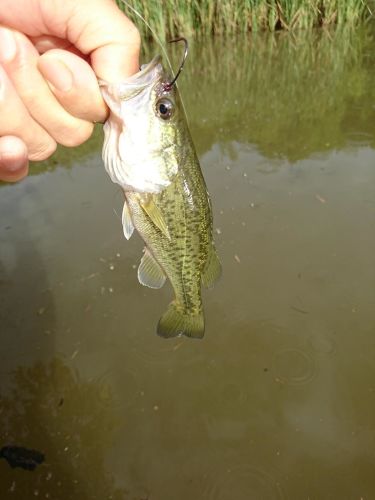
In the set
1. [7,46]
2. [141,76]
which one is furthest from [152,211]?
[7,46]

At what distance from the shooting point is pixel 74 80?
1510 mm

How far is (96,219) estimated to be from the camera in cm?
486

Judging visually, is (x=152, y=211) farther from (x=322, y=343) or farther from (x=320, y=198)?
(x=320, y=198)

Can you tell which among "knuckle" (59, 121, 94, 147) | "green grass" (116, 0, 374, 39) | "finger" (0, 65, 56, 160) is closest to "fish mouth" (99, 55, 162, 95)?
"knuckle" (59, 121, 94, 147)

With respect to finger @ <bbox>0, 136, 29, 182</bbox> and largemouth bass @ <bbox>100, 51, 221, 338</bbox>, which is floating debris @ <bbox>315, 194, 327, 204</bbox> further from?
finger @ <bbox>0, 136, 29, 182</bbox>

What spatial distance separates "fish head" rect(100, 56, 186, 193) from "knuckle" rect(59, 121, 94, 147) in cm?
8

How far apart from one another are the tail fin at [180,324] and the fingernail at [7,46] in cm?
141

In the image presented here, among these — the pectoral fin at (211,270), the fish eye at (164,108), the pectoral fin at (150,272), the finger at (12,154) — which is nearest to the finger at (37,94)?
the finger at (12,154)

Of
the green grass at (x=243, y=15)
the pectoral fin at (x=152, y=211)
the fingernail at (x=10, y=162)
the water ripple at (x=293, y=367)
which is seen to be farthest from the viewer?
the green grass at (x=243, y=15)

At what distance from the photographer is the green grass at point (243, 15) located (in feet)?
35.5

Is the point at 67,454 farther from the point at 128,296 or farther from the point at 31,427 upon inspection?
the point at 128,296

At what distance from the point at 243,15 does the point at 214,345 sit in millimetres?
10570

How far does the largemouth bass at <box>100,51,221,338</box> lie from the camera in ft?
5.61

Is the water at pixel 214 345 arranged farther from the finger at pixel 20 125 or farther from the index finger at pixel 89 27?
the index finger at pixel 89 27
